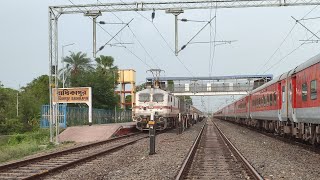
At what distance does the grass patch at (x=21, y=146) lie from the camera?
19.6 m

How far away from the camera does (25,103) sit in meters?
44.5

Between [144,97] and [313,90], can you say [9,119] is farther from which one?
[313,90]

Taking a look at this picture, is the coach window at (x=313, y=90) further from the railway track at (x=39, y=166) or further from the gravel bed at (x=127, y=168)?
the railway track at (x=39, y=166)

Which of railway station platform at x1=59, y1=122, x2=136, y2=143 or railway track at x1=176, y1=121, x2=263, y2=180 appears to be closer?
railway track at x1=176, y1=121, x2=263, y2=180

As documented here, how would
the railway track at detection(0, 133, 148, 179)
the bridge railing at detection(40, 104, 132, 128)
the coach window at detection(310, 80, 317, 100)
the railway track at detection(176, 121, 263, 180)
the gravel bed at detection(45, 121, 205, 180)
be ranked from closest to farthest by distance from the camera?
the railway track at detection(176, 121, 263, 180) < the gravel bed at detection(45, 121, 205, 180) < the railway track at detection(0, 133, 148, 179) < the coach window at detection(310, 80, 317, 100) < the bridge railing at detection(40, 104, 132, 128)

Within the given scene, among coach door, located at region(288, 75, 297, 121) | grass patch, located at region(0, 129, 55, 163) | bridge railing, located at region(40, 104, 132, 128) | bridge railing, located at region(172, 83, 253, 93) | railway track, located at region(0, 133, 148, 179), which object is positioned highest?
bridge railing, located at region(172, 83, 253, 93)

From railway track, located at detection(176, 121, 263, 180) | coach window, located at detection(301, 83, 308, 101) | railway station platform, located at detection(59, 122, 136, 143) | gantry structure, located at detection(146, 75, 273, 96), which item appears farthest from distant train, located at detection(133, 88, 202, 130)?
gantry structure, located at detection(146, 75, 273, 96)

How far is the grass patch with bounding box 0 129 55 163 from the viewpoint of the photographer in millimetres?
19578

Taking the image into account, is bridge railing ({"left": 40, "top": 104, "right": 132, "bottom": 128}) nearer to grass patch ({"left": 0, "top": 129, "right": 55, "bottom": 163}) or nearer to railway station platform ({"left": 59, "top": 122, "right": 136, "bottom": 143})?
grass patch ({"left": 0, "top": 129, "right": 55, "bottom": 163})

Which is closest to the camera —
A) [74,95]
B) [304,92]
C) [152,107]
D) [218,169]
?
[218,169]

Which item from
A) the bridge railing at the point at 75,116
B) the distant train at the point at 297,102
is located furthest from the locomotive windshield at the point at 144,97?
the distant train at the point at 297,102

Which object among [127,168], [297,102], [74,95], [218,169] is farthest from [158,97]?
[218,169]

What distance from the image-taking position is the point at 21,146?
2381 centimetres

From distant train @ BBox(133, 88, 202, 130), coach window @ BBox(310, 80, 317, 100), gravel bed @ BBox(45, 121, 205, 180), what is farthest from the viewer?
distant train @ BBox(133, 88, 202, 130)
